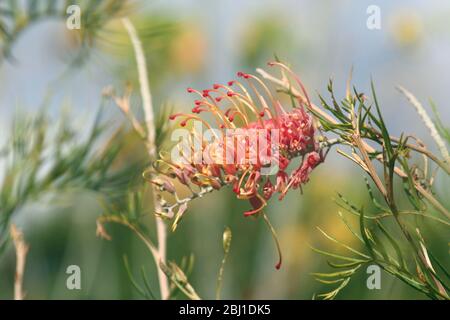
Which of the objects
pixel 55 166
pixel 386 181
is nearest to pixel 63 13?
pixel 55 166

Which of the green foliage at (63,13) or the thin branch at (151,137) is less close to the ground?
the green foliage at (63,13)

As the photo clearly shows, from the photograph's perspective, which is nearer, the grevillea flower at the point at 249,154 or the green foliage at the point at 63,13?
the grevillea flower at the point at 249,154

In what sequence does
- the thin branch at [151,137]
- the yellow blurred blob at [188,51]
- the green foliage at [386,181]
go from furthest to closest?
the yellow blurred blob at [188,51]
the thin branch at [151,137]
the green foliage at [386,181]

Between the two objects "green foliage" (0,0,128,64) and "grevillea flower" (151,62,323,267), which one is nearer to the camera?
"grevillea flower" (151,62,323,267)

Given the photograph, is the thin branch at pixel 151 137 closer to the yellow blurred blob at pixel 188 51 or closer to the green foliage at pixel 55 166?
the green foliage at pixel 55 166

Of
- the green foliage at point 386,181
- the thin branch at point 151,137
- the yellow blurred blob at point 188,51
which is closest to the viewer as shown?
the green foliage at point 386,181

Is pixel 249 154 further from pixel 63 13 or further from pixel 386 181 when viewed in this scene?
pixel 63 13

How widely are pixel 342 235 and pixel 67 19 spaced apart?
511 mm

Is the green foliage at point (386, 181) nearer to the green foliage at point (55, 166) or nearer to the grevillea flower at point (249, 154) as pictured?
the grevillea flower at point (249, 154)

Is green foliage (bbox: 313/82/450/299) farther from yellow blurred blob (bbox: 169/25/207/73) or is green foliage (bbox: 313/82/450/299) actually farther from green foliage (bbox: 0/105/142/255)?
yellow blurred blob (bbox: 169/25/207/73)

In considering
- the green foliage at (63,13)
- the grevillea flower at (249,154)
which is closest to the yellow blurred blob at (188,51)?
the green foliage at (63,13)

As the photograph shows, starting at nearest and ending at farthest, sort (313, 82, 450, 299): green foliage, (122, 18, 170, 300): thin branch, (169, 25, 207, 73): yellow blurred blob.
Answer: (313, 82, 450, 299): green foliage < (122, 18, 170, 300): thin branch < (169, 25, 207, 73): yellow blurred blob

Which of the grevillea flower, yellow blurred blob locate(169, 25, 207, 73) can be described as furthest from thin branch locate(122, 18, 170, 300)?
yellow blurred blob locate(169, 25, 207, 73)
